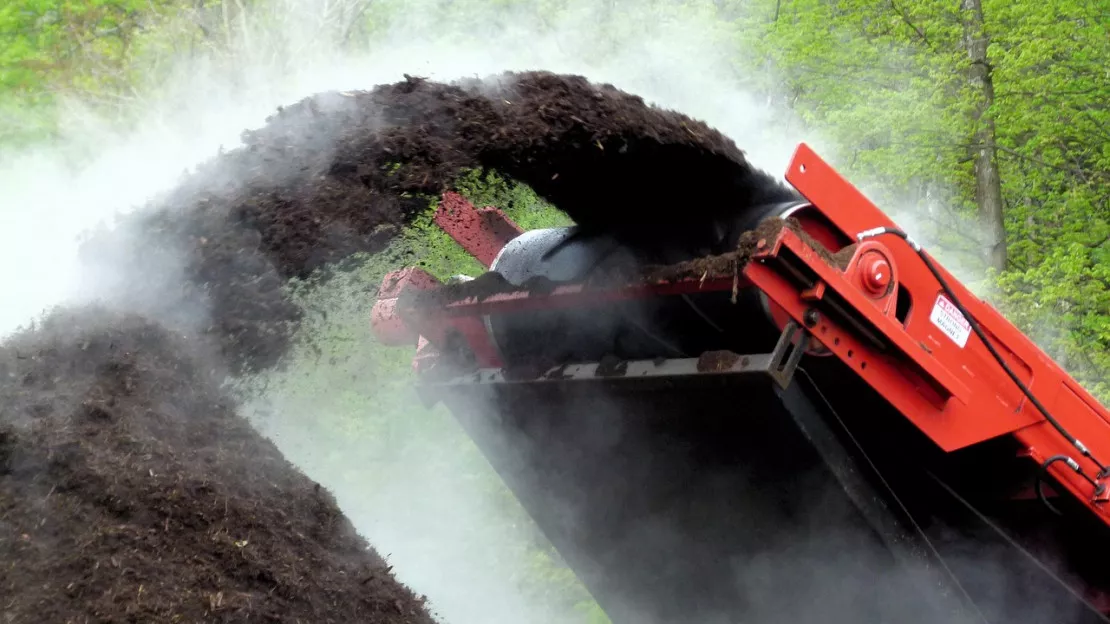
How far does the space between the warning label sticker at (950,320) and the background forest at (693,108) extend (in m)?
3.71

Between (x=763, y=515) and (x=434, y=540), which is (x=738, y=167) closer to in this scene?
(x=763, y=515)

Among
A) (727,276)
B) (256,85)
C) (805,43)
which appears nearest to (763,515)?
(727,276)

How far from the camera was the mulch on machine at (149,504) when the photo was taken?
219 cm

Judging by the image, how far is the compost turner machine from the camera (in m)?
2.61

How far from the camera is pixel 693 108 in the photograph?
20.4 feet

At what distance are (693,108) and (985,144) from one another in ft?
16.5

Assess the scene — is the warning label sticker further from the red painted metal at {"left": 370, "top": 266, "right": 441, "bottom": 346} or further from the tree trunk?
the tree trunk

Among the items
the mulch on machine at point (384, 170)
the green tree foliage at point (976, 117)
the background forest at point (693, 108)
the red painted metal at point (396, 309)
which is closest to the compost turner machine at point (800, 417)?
the red painted metal at point (396, 309)

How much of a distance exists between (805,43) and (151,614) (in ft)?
31.6

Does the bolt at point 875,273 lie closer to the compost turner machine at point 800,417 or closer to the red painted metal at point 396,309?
the compost turner machine at point 800,417

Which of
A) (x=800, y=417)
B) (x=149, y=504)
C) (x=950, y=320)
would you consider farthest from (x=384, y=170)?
(x=950, y=320)

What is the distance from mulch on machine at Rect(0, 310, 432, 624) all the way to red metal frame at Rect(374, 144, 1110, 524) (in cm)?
127

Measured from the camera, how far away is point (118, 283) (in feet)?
9.77

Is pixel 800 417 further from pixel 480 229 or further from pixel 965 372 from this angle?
pixel 480 229
